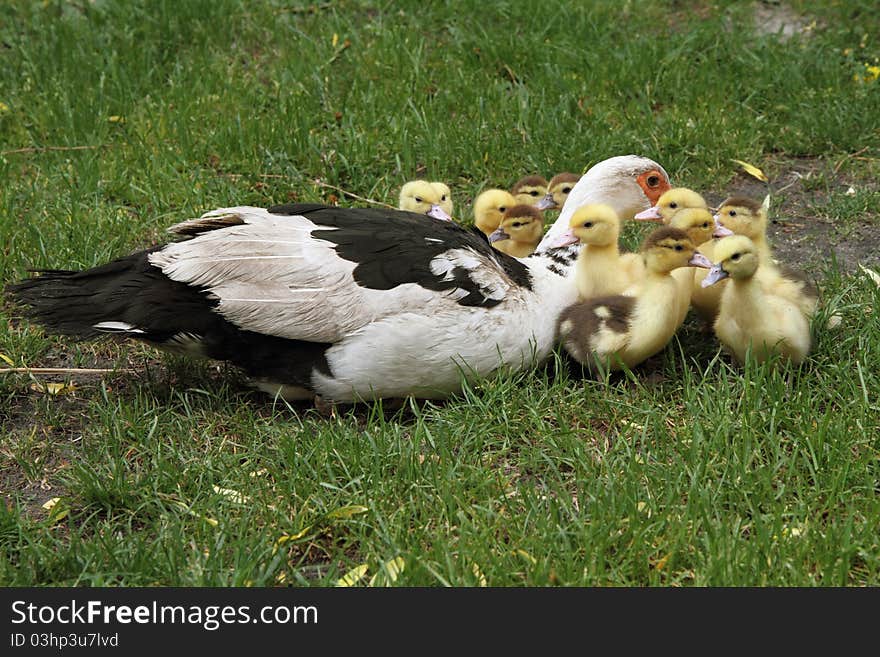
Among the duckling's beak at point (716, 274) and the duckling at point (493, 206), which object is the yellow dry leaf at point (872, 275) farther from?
the duckling at point (493, 206)

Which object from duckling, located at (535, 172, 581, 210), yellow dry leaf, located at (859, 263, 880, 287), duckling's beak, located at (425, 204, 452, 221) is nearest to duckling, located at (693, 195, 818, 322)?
yellow dry leaf, located at (859, 263, 880, 287)

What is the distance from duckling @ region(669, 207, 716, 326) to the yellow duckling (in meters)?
0.73

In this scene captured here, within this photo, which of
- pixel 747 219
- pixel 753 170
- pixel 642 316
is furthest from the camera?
pixel 753 170

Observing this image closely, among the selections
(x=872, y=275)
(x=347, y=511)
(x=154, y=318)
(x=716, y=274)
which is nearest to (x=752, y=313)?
(x=716, y=274)

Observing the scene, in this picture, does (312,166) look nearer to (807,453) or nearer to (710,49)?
(710,49)

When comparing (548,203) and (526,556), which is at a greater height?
(548,203)

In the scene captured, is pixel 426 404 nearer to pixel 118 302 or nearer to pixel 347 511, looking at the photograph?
pixel 347 511

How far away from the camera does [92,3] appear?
8.02m

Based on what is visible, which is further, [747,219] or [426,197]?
[426,197]

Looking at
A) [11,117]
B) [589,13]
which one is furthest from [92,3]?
[589,13]

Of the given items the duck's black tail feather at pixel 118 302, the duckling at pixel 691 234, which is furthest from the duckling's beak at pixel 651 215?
the duck's black tail feather at pixel 118 302

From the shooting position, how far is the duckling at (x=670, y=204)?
5047mm

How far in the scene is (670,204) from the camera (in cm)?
507

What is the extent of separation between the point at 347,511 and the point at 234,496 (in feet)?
1.45
